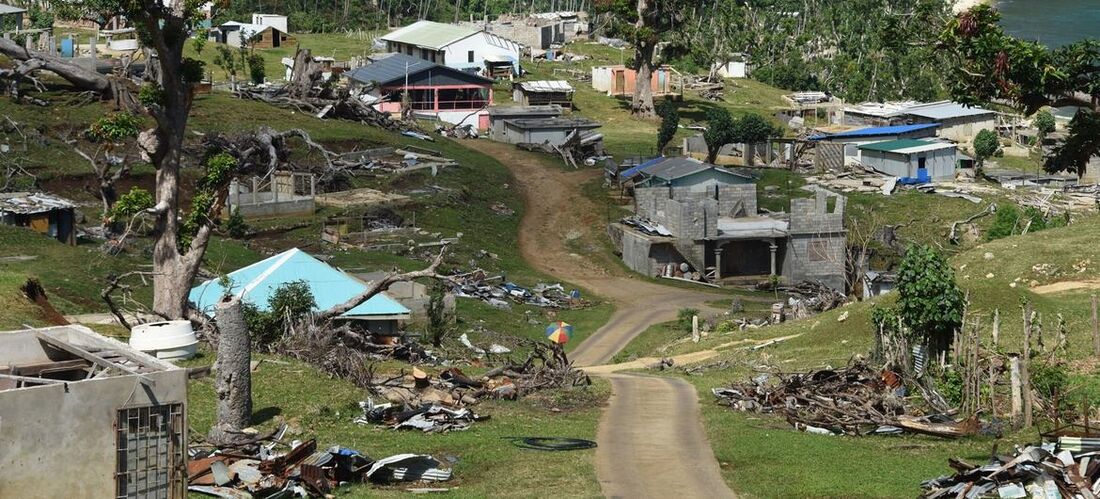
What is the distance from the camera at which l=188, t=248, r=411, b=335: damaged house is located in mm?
41344

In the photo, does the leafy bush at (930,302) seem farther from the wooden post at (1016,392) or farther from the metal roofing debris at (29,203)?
the metal roofing debris at (29,203)

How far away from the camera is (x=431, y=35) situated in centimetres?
12031

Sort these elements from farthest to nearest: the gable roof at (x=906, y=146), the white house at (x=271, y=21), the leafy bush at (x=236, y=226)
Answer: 1. the white house at (x=271, y=21)
2. the gable roof at (x=906, y=146)
3. the leafy bush at (x=236, y=226)

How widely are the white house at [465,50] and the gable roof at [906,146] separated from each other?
122ft

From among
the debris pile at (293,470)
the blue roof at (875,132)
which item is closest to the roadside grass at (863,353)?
the debris pile at (293,470)

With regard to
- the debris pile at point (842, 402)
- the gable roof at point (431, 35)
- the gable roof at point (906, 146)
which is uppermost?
the gable roof at point (431, 35)

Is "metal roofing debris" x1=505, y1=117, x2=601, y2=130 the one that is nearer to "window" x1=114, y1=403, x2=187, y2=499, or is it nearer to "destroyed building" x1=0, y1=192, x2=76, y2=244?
"destroyed building" x1=0, y1=192, x2=76, y2=244

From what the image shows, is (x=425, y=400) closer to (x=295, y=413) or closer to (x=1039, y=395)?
(x=295, y=413)

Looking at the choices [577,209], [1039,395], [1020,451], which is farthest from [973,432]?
[577,209]

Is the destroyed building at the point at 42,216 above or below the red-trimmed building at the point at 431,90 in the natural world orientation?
below

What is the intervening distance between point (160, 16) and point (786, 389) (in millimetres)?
15522

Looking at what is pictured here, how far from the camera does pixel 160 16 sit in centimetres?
3250

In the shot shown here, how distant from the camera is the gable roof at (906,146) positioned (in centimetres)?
8231

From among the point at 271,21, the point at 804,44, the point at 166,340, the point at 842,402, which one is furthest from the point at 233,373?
the point at 804,44
